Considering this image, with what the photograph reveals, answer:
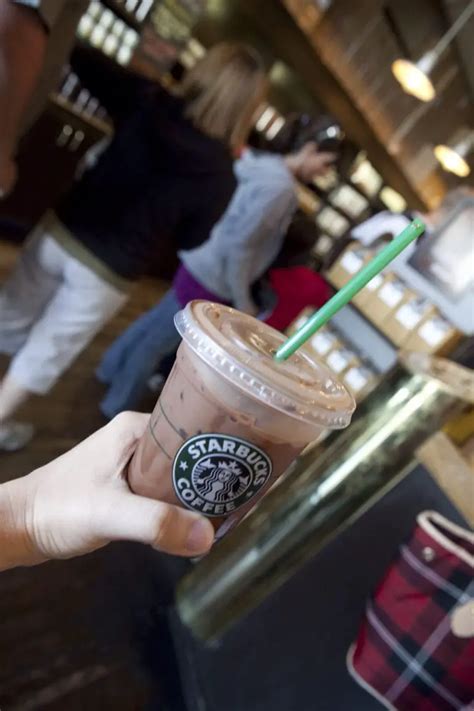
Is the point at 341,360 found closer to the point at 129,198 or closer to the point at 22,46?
the point at 129,198

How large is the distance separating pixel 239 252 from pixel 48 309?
Result: 0.60 m

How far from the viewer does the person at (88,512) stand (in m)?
0.62

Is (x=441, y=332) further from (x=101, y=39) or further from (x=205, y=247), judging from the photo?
(x=101, y=39)

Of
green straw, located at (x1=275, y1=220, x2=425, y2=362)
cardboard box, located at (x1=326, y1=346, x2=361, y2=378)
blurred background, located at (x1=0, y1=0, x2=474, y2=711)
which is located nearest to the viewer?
green straw, located at (x1=275, y1=220, x2=425, y2=362)

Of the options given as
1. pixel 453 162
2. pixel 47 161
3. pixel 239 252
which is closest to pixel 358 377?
pixel 239 252

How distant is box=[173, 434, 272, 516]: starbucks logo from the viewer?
1.98 feet

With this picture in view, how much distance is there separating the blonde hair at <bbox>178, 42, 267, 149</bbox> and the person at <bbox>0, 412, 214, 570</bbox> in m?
1.04

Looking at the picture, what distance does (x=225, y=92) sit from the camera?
1.48 m

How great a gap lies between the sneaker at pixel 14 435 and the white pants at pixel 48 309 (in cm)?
21

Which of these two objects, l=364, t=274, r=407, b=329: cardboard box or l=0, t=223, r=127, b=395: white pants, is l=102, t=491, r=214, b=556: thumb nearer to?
l=0, t=223, r=127, b=395: white pants

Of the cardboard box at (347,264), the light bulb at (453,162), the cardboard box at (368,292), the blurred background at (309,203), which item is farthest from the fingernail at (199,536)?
the light bulb at (453,162)

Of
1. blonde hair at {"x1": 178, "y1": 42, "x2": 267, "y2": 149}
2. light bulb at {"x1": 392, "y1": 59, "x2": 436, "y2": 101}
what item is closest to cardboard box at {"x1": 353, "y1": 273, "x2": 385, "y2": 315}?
blonde hair at {"x1": 178, "y1": 42, "x2": 267, "y2": 149}

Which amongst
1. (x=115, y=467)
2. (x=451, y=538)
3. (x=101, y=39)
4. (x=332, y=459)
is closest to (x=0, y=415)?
(x=332, y=459)

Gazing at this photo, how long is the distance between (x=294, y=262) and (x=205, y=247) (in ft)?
1.11
